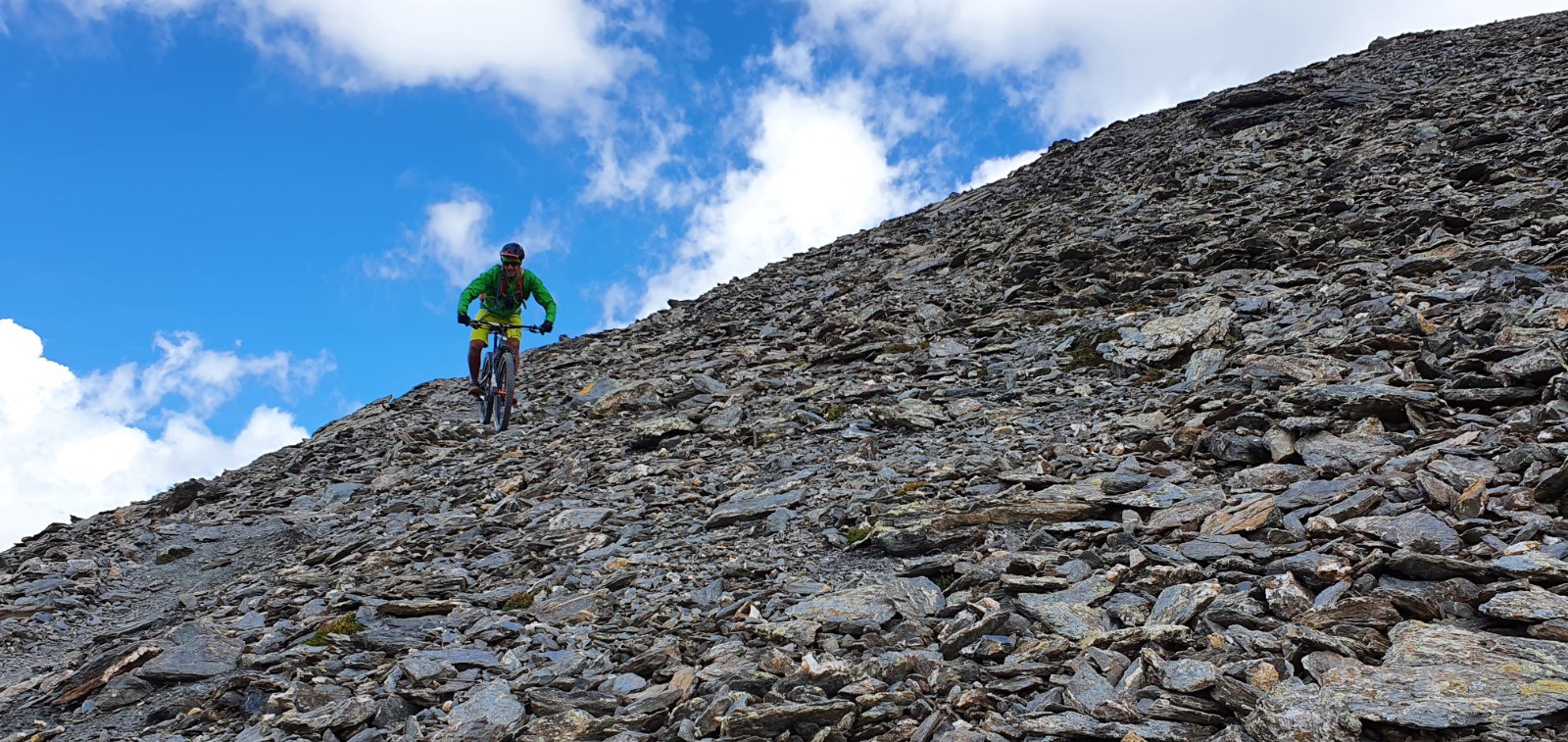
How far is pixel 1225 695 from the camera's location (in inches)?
202

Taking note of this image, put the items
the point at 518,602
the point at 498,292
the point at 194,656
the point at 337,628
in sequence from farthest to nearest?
1. the point at 498,292
2. the point at 518,602
3. the point at 337,628
4. the point at 194,656

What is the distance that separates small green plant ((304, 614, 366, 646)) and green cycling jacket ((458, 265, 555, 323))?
29.4 ft

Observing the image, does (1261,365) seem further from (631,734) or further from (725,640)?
(631,734)

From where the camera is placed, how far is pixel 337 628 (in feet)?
29.6

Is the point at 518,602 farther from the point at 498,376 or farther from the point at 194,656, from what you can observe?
the point at 498,376

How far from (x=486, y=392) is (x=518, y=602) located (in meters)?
10.6

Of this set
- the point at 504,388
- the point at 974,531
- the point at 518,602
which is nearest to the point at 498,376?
the point at 504,388

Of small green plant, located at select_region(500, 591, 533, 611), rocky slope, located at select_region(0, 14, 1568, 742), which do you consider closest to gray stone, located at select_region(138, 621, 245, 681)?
rocky slope, located at select_region(0, 14, 1568, 742)

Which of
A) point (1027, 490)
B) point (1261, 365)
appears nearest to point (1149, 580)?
point (1027, 490)

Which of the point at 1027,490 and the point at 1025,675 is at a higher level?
the point at 1027,490

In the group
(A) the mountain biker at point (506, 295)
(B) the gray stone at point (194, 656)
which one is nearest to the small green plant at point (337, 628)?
(B) the gray stone at point (194, 656)

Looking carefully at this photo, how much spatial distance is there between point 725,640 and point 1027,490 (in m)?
3.99

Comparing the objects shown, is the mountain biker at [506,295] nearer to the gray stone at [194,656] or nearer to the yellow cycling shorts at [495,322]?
the yellow cycling shorts at [495,322]

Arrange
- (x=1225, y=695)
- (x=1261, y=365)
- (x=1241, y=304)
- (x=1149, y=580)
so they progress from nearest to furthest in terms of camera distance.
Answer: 1. (x=1225, y=695)
2. (x=1149, y=580)
3. (x=1261, y=365)
4. (x=1241, y=304)
